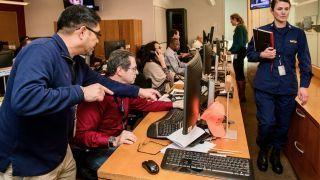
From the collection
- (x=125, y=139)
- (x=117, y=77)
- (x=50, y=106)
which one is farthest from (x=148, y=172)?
(x=117, y=77)

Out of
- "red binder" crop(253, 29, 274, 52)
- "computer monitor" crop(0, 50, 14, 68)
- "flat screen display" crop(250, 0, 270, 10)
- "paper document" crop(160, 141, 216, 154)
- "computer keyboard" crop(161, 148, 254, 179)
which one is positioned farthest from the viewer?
"flat screen display" crop(250, 0, 270, 10)

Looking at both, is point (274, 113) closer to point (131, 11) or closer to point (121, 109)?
point (121, 109)

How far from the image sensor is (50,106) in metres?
1.16

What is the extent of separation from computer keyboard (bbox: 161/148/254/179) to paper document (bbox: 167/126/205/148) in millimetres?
95

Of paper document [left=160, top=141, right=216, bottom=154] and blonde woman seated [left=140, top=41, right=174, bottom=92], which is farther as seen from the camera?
blonde woman seated [left=140, top=41, right=174, bottom=92]

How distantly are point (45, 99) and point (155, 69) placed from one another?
3035 millimetres

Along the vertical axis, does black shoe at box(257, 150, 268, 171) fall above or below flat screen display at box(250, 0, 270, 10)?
below

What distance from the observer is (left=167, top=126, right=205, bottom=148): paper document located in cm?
164

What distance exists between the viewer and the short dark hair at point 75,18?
144 centimetres

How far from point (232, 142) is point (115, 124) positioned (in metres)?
0.78

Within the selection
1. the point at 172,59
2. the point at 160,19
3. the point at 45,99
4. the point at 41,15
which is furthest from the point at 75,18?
the point at 41,15

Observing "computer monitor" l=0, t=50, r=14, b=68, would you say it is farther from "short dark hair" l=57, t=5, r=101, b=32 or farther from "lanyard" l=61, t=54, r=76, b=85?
"short dark hair" l=57, t=5, r=101, b=32

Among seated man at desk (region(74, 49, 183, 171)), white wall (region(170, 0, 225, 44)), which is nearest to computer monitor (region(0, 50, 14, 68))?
seated man at desk (region(74, 49, 183, 171))

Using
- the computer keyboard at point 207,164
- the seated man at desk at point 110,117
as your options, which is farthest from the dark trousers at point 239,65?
the computer keyboard at point 207,164
